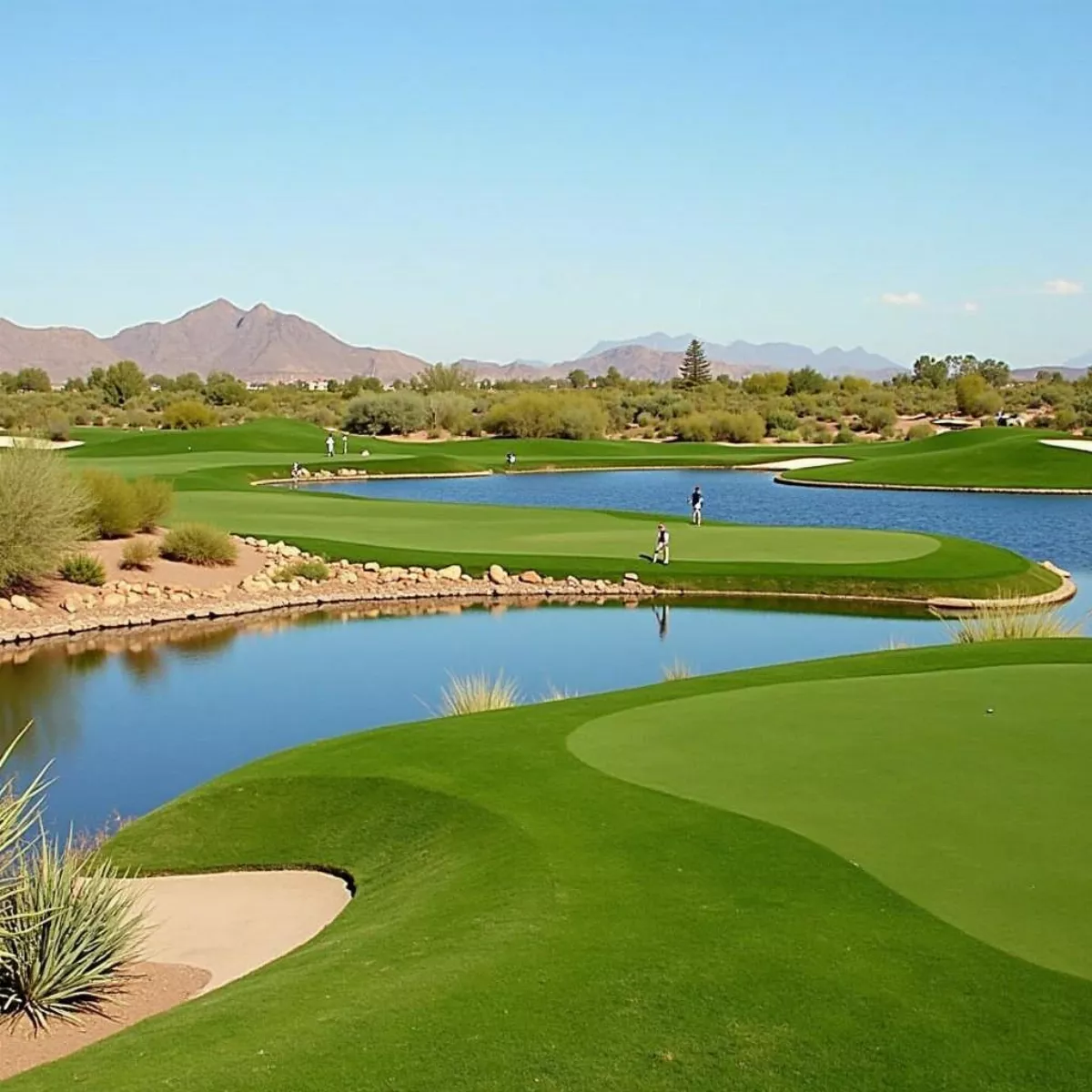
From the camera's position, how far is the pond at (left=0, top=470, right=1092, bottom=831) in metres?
17.6

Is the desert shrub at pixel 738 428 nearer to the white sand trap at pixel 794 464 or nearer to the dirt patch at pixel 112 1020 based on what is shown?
the white sand trap at pixel 794 464

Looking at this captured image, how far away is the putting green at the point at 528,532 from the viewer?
34.7 m

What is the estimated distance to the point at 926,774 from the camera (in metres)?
10.8

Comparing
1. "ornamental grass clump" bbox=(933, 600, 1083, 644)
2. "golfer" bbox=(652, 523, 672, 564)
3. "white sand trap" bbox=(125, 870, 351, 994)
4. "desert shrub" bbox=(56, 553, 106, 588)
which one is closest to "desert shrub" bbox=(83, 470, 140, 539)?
"desert shrub" bbox=(56, 553, 106, 588)

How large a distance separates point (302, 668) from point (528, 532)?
53.3 feet

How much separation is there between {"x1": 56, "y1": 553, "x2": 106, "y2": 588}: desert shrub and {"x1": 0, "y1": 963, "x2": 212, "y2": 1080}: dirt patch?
2238 centimetres

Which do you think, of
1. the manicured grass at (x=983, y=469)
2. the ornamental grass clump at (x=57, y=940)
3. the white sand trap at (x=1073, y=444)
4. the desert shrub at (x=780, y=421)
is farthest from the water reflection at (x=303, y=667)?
the desert shrub at (x=780, y=421)

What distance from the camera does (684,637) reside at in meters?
25.8

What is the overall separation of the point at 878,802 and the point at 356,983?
4.28m

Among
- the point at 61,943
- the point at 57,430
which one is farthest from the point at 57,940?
the point at 57,430

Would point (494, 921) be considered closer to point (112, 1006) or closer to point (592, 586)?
point (112, 1006)

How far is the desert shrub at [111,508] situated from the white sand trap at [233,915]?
2343cm

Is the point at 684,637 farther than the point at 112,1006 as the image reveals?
Yes

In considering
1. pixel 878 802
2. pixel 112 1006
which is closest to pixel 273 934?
pixel 112 1006
